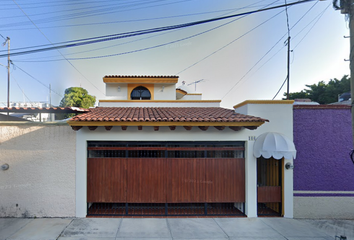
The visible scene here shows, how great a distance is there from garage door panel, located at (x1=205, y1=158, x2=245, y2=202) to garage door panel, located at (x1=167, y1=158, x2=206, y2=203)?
246mm

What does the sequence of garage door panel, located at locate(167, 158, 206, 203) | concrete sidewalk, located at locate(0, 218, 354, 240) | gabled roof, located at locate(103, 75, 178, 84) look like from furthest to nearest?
gabled roof, located at locate(103, 75, 178, 84) → garage door panel, located at locate(167, 158, 206, 203) → concrete sidewalk, located at locate(0, 218, 354, 240)

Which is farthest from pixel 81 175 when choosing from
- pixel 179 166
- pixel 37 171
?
pixel 179 166

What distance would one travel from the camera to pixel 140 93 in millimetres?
12578

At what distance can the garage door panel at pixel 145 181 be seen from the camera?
6461 mm

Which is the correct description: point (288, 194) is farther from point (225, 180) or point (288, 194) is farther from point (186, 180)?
point (186, 180)

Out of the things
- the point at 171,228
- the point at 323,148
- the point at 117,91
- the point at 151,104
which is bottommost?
the point at 171,228

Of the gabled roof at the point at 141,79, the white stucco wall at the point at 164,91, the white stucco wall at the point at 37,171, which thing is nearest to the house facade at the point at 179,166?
the white stucco wall at the point at 37,171

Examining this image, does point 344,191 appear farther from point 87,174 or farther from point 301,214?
point 87,174

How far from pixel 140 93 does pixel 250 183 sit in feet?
28.9

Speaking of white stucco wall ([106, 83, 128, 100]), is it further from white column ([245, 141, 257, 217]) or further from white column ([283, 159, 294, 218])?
white column ([283, 159, 294, 218])

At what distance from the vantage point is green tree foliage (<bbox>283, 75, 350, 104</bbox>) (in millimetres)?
Answer: 28625

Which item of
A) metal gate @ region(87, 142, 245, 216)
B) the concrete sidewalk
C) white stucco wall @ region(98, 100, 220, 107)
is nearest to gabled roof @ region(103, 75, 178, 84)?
→ white stucco wall @ region(98, 100, 220, 107)

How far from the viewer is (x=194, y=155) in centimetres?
667

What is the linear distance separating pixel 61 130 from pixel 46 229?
9.77 ft
